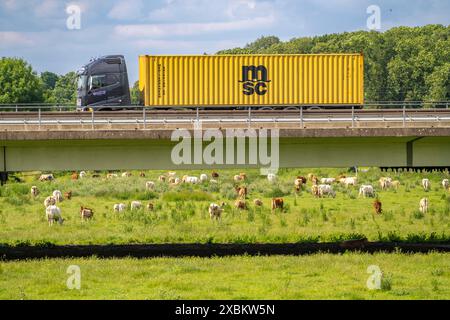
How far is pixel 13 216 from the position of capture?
44.6 metres

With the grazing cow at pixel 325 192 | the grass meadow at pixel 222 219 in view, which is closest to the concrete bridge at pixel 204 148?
the grass meadow at pixel 222 219

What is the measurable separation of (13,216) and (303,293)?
909 inches

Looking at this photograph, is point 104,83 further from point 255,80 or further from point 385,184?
point 385,184

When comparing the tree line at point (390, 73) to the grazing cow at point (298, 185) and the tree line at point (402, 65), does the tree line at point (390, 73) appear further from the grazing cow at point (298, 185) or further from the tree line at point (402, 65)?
the grazing cow at point (298, 185)

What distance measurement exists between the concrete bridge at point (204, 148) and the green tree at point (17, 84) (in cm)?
6399

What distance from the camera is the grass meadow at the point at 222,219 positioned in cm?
3616

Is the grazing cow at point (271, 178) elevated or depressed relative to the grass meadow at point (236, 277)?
elevated

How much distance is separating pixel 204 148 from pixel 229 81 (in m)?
16.5

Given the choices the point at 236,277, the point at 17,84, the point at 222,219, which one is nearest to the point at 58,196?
the point at 222,219

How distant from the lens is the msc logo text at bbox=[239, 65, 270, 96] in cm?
4616

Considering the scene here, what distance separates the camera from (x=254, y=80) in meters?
46.3

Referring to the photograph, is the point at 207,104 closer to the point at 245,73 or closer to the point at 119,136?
the point at 245,73

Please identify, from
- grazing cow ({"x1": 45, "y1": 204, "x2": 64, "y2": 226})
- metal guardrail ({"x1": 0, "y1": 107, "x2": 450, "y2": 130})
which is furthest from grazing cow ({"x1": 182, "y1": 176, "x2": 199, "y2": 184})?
metal guardrail ({"x1": 0, "y1": 107, "x2": 450, "y2": 130})
